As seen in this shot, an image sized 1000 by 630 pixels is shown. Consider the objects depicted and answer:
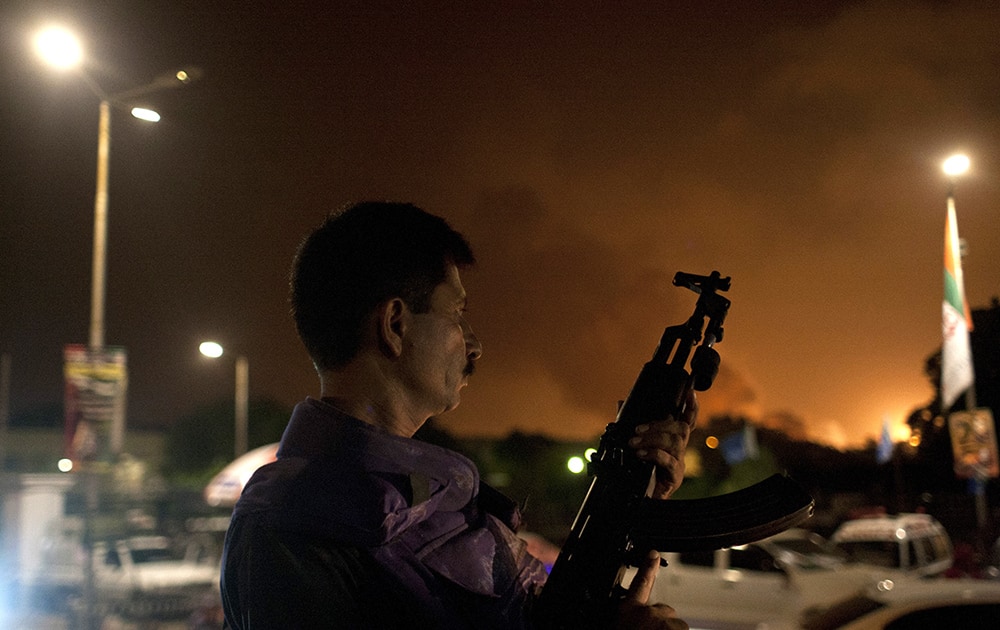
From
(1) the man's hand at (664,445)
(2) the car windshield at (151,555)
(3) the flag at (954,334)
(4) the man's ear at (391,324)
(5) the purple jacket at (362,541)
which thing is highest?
(3) the flag at (954,334)

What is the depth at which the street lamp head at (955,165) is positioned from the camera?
16.2 meters

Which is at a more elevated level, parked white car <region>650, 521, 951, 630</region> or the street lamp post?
the street lamp post

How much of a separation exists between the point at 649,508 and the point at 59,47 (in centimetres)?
1111

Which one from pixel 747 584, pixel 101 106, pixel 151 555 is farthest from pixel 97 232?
pixel 747 584

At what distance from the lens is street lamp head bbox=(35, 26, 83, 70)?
10.9m

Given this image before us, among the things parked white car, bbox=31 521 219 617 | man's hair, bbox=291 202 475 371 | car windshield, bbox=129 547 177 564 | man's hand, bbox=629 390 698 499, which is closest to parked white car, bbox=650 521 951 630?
parked white car, bbox=31 521 219 617

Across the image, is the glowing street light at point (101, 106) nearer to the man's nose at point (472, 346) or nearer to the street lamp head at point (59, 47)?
the street lamp head at point (59, 47)

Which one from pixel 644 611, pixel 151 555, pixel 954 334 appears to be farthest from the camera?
pixel 151 555

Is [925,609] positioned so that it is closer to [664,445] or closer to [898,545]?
[664,445]

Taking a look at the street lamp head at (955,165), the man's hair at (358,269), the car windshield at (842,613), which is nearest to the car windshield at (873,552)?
the street lamp head at (955,165)

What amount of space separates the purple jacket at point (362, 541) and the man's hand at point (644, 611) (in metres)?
0.20

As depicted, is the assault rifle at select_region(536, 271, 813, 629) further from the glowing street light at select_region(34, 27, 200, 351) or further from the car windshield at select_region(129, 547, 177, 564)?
the car windshield at select_region(129, 547, 177, 564)

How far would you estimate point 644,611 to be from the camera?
178 cm

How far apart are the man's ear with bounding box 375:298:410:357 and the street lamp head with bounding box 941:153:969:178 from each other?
16.7 meters
